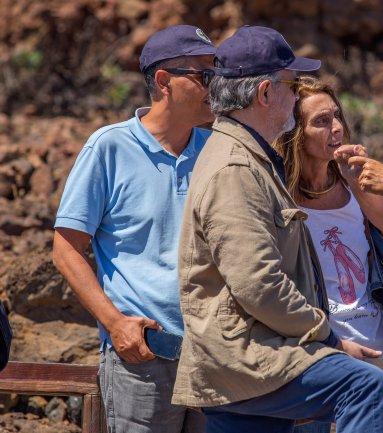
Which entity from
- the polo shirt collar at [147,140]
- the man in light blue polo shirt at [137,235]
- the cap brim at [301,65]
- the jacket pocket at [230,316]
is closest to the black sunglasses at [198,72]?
the man in light blue polo shirt at [137,235]

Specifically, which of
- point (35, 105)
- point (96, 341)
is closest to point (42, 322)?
point (96, 341)

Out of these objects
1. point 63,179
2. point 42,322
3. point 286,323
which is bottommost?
point 63,179

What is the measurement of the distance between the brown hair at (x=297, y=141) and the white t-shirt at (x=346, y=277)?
13 cm

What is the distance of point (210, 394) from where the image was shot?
3.46 meters

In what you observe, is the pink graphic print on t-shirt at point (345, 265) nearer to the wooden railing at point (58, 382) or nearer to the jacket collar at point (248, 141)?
the jacket collar at point (248, 141)

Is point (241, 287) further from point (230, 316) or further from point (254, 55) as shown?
point (254, 55)

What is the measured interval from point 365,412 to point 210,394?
0.46 m

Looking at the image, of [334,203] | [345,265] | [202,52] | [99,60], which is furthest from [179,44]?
[99,60]

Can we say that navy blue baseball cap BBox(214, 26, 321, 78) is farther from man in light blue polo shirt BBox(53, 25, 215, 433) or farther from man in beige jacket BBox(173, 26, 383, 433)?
man in light blue polo shirt BBox(53, 25, 215, 433)

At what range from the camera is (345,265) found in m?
4.14

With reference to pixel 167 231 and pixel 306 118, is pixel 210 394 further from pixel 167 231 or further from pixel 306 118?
pixel 306 118

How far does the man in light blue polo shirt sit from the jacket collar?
1.97ft

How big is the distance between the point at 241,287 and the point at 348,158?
3.00ft

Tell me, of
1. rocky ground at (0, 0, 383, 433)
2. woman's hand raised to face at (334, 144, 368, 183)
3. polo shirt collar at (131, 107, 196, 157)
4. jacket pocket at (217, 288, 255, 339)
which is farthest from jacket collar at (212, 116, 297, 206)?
rocky ground at (0, 0, 383, 433)
